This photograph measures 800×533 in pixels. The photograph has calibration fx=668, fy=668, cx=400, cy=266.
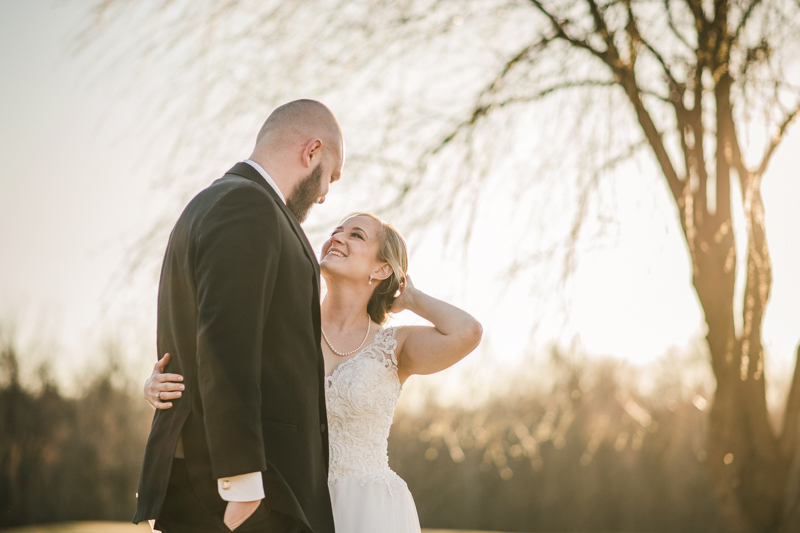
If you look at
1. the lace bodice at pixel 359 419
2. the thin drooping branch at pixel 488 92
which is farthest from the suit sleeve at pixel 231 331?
the thin drooping branch at pixel 488 92

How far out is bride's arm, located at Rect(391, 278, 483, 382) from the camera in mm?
2549

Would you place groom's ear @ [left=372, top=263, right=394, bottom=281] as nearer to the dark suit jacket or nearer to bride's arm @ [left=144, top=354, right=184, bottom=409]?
the dark suit jacket

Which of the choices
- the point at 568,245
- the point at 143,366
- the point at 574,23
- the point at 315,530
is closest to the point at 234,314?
the point at 315,530

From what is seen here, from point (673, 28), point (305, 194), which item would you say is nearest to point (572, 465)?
point (673, 28)

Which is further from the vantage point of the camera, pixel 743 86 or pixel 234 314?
pixel 743 86

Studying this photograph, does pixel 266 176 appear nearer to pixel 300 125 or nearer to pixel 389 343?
pixel 300 125

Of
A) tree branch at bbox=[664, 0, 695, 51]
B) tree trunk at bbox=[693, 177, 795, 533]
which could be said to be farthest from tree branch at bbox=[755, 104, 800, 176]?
tree branch at bbox=[664, 0, 695, 51]

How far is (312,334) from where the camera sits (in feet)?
5.61

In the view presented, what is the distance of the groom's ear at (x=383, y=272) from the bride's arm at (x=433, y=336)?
0.33ft

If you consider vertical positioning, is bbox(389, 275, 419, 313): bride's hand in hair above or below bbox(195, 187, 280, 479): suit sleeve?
above

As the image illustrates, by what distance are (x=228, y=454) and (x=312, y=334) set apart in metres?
0.40

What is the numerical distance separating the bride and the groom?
28.1 inches

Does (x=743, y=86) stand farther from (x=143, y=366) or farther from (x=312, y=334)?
(x=143, y=366)

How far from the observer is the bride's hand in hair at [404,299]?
2764 millimetres
